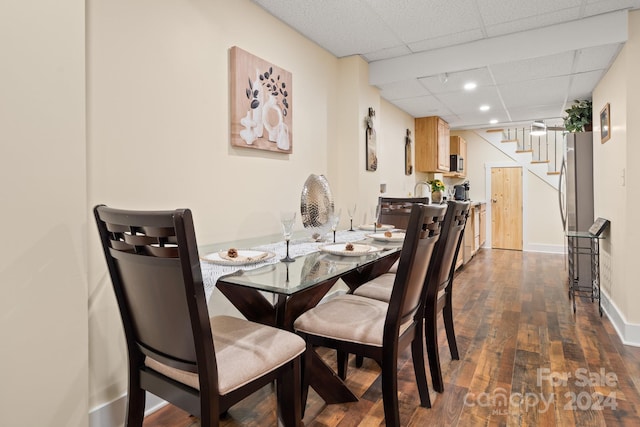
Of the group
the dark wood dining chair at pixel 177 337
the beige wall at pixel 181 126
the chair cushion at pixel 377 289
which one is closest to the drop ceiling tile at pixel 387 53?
the beige wall at pixel 181 126

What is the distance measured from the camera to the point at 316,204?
2.12 meters

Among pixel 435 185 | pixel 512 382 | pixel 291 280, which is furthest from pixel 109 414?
pixel 435 185

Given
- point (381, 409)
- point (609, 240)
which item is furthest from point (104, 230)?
point (609, 240)

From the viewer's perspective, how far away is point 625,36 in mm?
2666

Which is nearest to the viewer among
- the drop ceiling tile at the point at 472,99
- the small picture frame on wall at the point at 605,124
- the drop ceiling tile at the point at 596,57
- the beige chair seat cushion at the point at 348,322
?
the beige chair seat cushion at the point at 348,322

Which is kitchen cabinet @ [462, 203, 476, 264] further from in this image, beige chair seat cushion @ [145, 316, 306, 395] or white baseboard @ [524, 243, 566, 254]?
beige chair seat cushion @ [145, 316, 306, 395]

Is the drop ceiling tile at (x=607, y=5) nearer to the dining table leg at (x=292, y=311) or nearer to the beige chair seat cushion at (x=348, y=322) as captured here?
the beige chair seat cushion at (x=348, y=322)

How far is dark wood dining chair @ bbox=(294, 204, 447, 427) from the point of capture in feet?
4.84

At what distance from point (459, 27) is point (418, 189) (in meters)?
3.13

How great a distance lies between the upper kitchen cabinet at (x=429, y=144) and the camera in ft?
18.3

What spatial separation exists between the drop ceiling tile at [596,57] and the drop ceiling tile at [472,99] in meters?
0.90

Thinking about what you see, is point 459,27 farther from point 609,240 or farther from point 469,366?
point 469,366

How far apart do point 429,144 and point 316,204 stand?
158 inches

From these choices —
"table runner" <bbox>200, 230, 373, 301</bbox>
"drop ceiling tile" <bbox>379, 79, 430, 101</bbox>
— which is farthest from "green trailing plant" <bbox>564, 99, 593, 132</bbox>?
"table runner" <bbox>200, 230, 373, 301</bbox>
